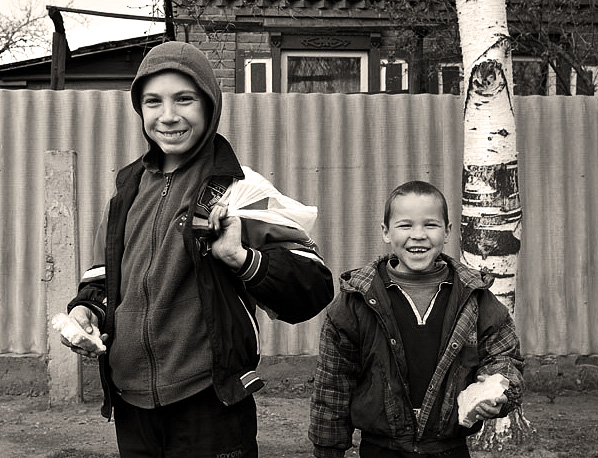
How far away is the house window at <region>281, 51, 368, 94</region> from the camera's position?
398 inches

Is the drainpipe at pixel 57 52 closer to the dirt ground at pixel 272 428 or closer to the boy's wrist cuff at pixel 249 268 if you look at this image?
the dirt ground at pixel 272 428

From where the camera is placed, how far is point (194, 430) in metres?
2.31

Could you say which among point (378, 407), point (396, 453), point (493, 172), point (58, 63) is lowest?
point (396, 453)

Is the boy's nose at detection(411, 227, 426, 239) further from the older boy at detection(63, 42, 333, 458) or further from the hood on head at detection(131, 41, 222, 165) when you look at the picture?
the hood on head at detection(131, 41, 222, 165)

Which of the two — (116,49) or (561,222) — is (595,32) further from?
(116,49)

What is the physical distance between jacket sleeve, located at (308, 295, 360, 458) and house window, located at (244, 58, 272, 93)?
7.37m

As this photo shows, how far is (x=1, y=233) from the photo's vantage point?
5656 mm

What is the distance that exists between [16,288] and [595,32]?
22.7 ft

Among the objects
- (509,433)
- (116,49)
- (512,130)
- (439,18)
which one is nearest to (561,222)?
(512,130)

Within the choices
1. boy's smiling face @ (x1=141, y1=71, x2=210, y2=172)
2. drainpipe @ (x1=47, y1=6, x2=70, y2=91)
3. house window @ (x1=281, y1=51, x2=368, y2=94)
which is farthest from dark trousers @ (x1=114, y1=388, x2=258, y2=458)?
house window @ (x1=281, y1=51, x2=368, y2=94)

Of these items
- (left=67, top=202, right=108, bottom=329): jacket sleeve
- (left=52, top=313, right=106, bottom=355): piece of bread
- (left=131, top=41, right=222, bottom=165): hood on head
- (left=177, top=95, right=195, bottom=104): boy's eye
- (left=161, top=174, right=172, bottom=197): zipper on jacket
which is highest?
(left=131, top=41, right=222, bottom=165): hood on head

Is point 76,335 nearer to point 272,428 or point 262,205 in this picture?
point 262,205

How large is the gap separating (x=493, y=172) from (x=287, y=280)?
250cm

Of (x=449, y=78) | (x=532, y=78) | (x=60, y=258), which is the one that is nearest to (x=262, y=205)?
(x=60, y=258)
